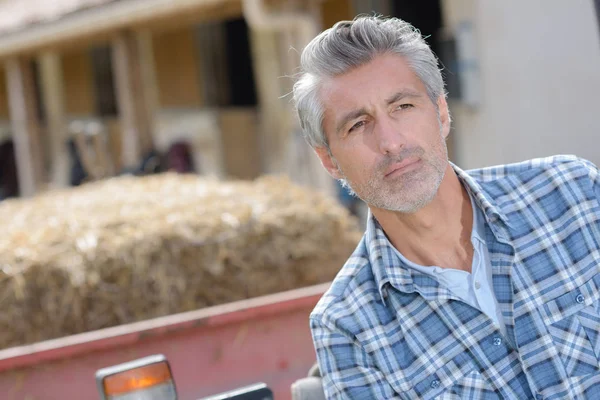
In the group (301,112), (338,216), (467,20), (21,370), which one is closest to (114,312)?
(21,370)

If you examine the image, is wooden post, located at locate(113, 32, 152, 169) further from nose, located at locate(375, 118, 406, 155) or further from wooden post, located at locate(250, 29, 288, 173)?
nose, located at locate(375, 118, 406, 155)

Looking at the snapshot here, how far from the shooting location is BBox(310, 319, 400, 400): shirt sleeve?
199cm

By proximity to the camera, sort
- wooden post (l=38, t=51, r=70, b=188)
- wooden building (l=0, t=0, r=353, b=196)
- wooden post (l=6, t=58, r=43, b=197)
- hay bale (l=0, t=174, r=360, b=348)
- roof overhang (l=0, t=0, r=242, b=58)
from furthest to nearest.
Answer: wooden post (l=38, t=51, r=70, b=188), wooden post (l=6, t=58, r=43, b=197), wooden building (l=0, t=0, r=353, b=196), roof overhang (l=0, t=0, r=242, b=58), hay bale (l=0, t=174, r=360, b=348)

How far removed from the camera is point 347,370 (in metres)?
2.01

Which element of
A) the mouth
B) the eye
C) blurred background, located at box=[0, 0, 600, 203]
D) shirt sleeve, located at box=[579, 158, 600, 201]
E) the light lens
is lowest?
the light lens

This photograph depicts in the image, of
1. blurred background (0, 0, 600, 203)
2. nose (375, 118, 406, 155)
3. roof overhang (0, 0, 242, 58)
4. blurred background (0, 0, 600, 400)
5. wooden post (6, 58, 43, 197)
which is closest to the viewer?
nose (375, 118, 406, 155)

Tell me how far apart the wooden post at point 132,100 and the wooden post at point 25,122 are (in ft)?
6.53

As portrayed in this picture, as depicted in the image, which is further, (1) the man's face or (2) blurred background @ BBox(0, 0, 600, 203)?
(2) blurred background @ BBox(0, 0, 600, 203)

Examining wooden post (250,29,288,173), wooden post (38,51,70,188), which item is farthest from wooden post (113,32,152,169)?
wooden post (38,51,70,188)

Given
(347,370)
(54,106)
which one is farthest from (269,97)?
(347,370)

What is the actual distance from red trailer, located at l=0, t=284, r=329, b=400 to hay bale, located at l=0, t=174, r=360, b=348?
2.40 feet

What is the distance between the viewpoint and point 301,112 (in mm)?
2229

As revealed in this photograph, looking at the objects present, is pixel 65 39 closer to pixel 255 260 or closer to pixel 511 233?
pixel 255 260

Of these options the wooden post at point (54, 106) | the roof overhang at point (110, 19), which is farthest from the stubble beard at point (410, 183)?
the wooden post at point (54, 106)
